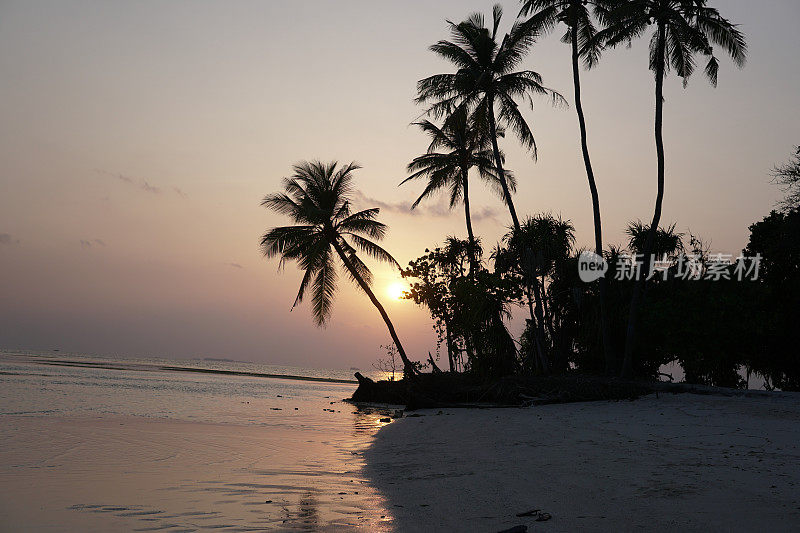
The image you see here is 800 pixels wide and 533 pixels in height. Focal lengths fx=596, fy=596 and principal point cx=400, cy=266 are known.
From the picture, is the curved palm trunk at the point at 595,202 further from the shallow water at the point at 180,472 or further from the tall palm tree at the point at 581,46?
the shallow water at the point at 180,472

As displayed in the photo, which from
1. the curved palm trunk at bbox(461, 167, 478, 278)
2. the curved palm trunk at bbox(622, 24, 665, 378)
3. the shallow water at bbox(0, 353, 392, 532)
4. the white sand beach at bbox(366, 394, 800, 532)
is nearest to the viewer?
the white sand beach at bbox(366, 394, 800, 532)

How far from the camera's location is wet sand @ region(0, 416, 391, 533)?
6176 millimetres

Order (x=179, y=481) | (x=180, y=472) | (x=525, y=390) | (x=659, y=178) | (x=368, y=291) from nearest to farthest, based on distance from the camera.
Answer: (x=179, y=481)
(x=180, y=472)
(x=525, y=390)
(x=659, y=178)
(x=368, y=291)

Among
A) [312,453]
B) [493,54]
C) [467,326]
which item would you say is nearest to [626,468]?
[312,453]

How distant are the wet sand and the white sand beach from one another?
2.36 ft

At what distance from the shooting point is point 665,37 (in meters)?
21.1

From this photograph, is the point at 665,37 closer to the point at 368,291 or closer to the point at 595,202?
the point at 595,202

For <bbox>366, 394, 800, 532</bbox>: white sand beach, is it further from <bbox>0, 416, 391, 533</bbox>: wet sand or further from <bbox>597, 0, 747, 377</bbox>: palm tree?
<bbox>597, 0, 747, 377</bbox>: palm tree

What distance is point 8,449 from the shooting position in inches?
434

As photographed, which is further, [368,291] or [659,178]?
[368,291]

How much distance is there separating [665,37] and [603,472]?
18618 millimetres

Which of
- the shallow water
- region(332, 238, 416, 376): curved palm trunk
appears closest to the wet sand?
the shallow water

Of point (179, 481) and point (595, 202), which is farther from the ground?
point (595, 202)

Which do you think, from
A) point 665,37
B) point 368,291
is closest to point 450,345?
point 368,291
